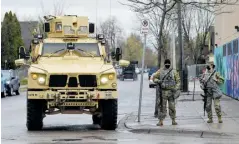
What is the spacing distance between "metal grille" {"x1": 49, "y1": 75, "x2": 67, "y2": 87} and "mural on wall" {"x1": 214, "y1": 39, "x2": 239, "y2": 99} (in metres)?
12.0

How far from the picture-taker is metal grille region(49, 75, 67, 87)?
16.0 meters

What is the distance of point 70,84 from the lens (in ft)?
52.6

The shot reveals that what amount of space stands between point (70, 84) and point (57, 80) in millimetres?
326

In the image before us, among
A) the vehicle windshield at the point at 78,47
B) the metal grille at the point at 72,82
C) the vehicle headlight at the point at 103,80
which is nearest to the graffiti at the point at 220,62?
the vehicle windshield at the point at 78,47

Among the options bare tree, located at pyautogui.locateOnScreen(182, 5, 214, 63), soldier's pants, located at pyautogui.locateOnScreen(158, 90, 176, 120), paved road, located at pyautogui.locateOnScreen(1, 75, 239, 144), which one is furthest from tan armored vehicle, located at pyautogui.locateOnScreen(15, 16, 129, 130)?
bare tree, located at pyautogui.locateOnScreen(182, 5, 214, 63)

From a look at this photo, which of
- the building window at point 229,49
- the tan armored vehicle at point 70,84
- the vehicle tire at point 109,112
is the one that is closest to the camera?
the tan armored vehicle at point 70,84

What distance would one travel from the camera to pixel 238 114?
2042 centimetres

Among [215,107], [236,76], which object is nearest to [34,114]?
[215,107]

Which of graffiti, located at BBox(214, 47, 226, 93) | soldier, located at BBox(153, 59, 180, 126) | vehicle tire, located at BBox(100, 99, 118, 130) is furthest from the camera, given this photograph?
graffiti, located at BBox(214, 47, 226, 93)

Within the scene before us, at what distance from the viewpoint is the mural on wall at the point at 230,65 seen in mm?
27228

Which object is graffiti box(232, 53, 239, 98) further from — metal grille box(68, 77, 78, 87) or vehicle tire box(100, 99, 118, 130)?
metal grille box(68, 77, 78, 87)

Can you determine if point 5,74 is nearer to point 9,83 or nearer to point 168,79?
point 9,83

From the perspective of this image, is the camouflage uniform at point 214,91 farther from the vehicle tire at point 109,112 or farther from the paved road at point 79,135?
the vehicle tire at point 109,112

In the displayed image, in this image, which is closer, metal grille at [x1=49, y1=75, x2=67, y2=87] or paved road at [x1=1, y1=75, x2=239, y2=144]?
paved road at [x1=1, y1=75, x2=239, y2=144]
